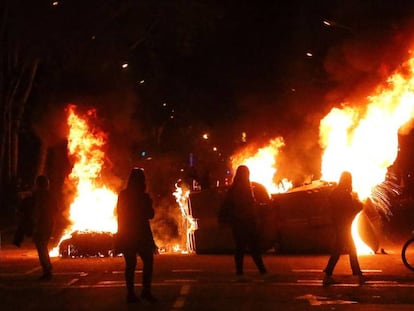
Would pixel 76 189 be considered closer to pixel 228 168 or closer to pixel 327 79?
pixel 327 79

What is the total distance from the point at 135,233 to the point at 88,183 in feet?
50.2

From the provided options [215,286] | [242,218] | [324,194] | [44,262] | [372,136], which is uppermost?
[372,136]

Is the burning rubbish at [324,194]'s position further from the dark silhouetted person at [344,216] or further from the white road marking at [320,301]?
the white road marking at [320,301]

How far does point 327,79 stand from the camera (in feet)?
127

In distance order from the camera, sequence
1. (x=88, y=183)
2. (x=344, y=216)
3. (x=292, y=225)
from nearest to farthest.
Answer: (x=344, y=216)
(x=292, y=225)
(x=88, y=183)

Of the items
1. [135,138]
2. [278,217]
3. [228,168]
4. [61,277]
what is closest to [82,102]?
[135,138]

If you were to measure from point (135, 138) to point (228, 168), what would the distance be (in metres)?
8.23

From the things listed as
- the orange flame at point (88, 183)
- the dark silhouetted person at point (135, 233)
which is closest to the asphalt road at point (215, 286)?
the dark silhouetted person at point (135, 233)

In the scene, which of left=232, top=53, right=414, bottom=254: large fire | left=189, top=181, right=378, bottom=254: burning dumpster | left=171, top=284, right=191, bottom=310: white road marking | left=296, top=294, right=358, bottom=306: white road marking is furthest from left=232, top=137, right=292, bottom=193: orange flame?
left=296, top=294, right=358, bottom=306: white road marking

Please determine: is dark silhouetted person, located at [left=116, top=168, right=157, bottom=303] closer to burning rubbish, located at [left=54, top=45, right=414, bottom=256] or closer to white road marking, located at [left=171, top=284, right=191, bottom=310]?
white road marking, located at [left=171, top=284, right=191, bottom=310]

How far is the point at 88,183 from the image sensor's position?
2817cm

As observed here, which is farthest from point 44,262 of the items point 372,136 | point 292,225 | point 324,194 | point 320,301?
Answer: point 372,136

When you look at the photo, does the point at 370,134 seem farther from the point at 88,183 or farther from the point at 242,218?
the point at 88,183

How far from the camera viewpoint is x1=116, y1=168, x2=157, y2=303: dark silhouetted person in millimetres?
13070
